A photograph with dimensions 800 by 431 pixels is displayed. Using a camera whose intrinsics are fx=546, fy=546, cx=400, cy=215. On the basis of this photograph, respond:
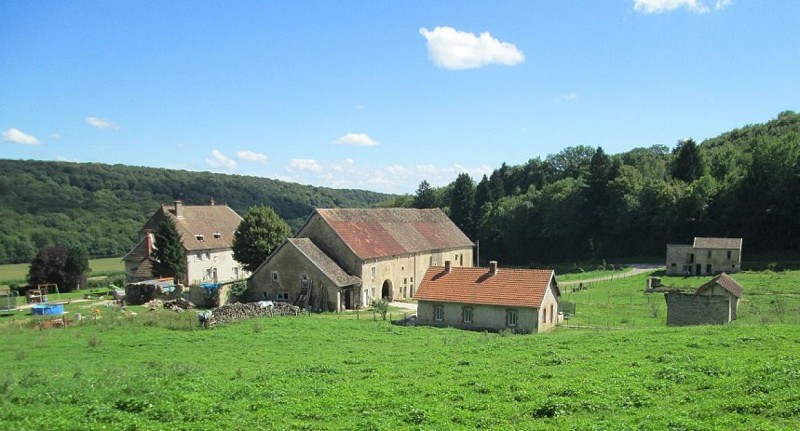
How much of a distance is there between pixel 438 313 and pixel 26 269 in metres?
76.0

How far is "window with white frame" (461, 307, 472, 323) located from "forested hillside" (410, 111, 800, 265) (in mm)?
47980

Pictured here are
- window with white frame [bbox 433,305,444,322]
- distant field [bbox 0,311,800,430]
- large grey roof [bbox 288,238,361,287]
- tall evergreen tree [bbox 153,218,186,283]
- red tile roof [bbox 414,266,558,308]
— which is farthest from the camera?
tall evergreen tree [bbox 153,218,186,283]

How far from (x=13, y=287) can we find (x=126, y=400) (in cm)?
5222

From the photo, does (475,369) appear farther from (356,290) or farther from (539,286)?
(356,290)

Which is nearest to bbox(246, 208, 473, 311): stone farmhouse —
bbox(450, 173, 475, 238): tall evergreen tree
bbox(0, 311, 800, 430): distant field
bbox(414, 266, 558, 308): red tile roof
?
bbox(414, 266, 558, 308): red tile roof

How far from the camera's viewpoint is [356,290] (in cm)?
4169

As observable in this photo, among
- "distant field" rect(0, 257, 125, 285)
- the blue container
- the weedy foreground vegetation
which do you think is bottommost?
"distant field" rect(0, 257, 125, 285)

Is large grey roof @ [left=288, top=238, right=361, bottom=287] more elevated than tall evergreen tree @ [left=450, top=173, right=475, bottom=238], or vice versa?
tall evergreen tree @ [left=450, top=173, right=475, bottom=238]

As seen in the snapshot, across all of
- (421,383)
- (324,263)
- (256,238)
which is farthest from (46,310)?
(421,383)

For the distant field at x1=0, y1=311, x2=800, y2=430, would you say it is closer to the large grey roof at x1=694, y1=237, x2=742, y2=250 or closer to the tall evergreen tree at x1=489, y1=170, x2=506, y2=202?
the large grey roof at x1=694, y1=237, x2=742, y2=250

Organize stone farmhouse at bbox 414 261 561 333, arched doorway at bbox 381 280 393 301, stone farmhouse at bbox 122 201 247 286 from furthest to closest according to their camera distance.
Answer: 1. stone farmhouse at bbox 122 201 247 286
2. arched doorway at bbox 381 280 393 301
3. stone farmhouse at bbox 414 261 561 333

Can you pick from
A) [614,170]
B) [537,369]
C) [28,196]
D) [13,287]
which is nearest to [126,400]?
[537,369]

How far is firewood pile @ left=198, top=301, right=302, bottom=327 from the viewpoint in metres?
31.1

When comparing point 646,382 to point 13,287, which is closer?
point 646,382
